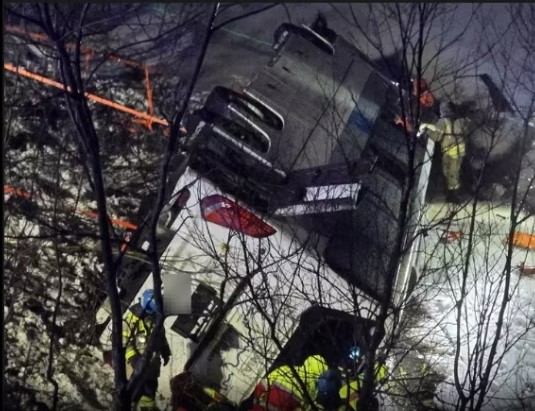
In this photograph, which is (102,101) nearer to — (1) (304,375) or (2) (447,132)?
(2) (447,132)

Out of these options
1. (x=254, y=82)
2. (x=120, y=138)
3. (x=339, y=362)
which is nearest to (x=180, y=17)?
(x=254, y=82)

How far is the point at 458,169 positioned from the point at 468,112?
1.02m

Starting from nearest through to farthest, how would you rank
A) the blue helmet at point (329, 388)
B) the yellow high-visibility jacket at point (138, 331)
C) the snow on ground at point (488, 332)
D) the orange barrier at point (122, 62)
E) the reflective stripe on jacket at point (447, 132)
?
1. the blue helmet at point (329, 388)
2. the yellow high-visibility jacket at point (138, 331)
3. the snow on ground at point (488, 332)
4. the reflective stripe on jacket at point (447, 132)
5. the orange barrier at point (122, 62)

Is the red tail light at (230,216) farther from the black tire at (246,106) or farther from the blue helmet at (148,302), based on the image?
the black tire at (246,106)

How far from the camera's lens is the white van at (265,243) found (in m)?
7.73

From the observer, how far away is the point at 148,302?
746 centimetres

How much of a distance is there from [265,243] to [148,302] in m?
1.72

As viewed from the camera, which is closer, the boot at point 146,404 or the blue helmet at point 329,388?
the blue helmet at point 329,388

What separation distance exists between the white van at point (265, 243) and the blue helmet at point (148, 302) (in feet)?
0.83

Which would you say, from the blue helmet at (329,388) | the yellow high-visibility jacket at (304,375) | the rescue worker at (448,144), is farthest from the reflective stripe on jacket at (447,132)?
the blue helmet at (329,388)

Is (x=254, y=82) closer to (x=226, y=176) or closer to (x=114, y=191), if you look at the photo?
(x=226, y=176)

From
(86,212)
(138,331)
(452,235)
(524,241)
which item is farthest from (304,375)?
(86,212)

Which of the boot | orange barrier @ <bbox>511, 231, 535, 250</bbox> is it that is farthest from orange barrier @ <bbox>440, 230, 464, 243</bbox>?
the boot

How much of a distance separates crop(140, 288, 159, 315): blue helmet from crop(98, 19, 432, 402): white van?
254mm
